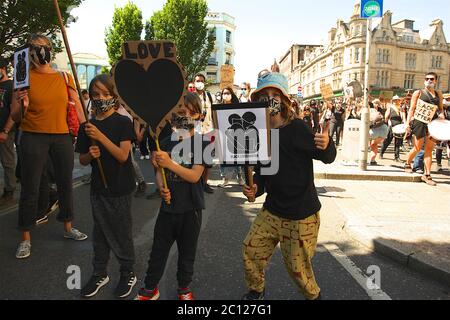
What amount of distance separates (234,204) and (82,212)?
2.26 metres

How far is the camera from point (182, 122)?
2588mm

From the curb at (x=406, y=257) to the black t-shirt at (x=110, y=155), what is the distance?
8.93 ft

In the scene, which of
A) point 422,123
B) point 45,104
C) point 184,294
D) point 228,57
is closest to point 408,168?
point 422,123

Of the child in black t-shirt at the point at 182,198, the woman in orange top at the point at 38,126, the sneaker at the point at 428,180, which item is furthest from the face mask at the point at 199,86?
the sneaker at the point at 428,180

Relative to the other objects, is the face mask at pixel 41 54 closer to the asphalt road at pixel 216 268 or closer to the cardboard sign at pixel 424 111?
the asphalt road at pixel 216 268

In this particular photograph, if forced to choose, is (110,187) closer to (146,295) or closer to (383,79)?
(146,295)

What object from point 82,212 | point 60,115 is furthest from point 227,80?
point 60,115

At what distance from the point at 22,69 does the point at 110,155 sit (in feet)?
4.32

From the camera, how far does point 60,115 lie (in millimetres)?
3656

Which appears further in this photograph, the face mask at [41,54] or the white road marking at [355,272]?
the face mask at [41,54]

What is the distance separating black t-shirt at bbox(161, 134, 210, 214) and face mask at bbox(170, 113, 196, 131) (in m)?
0.09

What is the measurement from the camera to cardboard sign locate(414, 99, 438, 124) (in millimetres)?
7180

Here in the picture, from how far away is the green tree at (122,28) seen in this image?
3856cm
